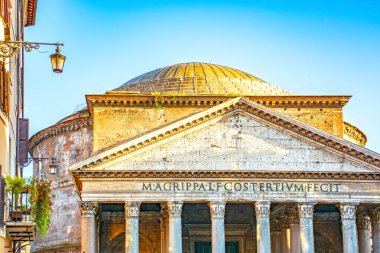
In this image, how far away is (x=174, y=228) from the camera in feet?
102

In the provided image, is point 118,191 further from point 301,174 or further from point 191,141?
point 301,174

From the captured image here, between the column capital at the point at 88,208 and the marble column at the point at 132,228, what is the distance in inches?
49.4

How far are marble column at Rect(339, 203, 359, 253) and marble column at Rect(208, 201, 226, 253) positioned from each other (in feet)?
15.6

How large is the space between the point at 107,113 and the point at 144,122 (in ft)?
5.80

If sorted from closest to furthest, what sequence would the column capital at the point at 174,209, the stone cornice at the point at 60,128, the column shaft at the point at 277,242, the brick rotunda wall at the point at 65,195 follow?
the column capital at the point at 174,209 → the column shaft at the point at 277,242 → the brick rotunda wall at the point at 65,195 → the stone cornice at the point at 60,128

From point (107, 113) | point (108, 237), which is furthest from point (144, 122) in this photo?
point (108, 237)

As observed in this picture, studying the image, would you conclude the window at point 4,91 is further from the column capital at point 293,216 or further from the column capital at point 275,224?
the column capital at point 275,224

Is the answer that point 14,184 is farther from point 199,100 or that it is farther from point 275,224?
point 199,100

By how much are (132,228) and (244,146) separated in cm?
550

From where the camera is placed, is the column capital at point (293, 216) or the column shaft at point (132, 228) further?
the column capital at point (293, 216)

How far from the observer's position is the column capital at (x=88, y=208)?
31.1 m

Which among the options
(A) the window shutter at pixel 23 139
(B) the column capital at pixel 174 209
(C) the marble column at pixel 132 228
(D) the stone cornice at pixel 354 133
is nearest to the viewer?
(A) the window shutter at pixel 23 139

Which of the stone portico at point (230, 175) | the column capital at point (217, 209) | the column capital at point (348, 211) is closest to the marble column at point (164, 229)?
the stone portico at point (230, 175)

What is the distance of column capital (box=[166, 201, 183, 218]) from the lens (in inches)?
1236
